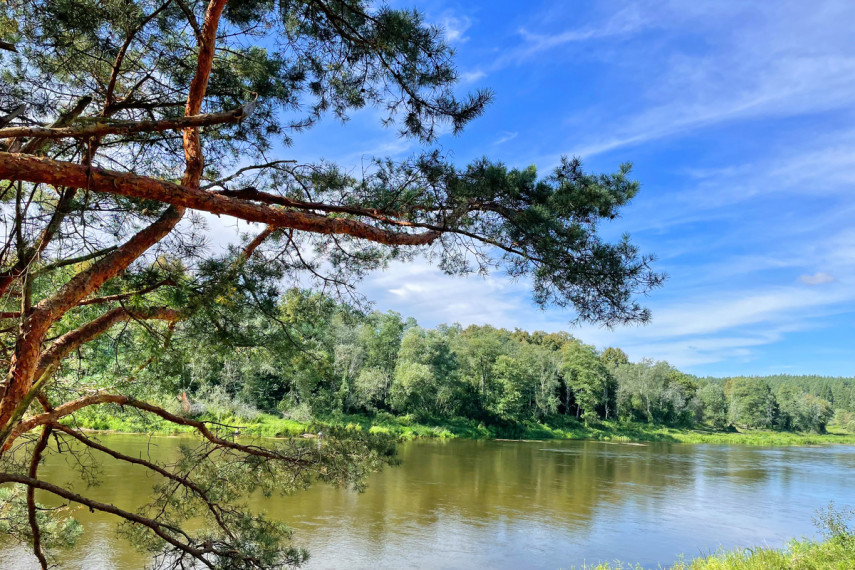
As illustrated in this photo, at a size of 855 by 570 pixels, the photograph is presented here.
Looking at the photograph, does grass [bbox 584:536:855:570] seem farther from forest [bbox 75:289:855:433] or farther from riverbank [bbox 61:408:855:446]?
riverbank [bbox 61:408:855:446]

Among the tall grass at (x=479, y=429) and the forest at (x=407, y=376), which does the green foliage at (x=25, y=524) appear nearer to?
the forest at (x=407, y=376)

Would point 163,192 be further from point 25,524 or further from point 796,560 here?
point 796,560

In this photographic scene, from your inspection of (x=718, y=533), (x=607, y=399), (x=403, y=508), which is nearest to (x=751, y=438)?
(x=607, y=399)

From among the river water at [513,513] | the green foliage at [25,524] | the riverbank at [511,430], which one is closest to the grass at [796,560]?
the river water at [513,513]

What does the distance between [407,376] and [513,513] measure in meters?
15.9

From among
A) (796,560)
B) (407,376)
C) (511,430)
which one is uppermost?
(407,376)

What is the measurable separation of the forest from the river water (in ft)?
6.96

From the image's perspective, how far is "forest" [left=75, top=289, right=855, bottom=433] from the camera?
138 inches

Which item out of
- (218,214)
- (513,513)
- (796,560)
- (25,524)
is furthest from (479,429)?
(218,214)

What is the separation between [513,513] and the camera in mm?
10211

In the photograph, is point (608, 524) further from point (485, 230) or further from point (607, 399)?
point (607, 399)

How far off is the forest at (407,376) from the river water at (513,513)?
2.12m

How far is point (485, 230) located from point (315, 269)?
129 centimetres

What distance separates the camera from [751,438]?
34750 millimetres
